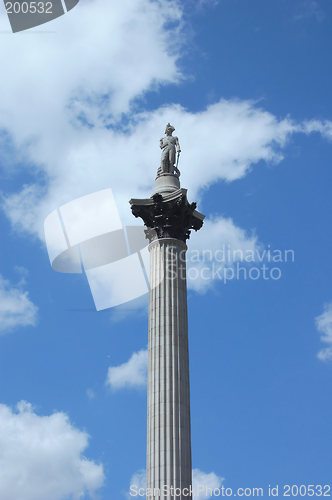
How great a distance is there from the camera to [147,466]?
28.1m

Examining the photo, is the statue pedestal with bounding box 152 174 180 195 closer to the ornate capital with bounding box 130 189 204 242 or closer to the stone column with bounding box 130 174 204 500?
the stone column with bounding box 130 174 204 500

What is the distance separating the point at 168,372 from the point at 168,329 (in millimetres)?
2132

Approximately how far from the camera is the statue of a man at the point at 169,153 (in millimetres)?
36188

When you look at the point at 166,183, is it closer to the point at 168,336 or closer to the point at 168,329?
the point at 168,329

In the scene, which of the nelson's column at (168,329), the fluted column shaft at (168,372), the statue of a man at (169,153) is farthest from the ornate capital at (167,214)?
the statue of a man at (169,153)

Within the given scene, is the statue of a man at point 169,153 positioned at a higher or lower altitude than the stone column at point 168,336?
higher

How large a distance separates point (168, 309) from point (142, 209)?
5685 mm

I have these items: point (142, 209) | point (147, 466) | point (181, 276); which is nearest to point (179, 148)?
point (142, 209)

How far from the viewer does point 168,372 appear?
2967 centimetres

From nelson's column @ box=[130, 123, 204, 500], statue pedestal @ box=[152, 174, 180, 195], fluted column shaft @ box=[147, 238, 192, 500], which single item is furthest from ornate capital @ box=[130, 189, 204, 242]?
A: statue pedestal @ box=[152, 174, 180, 195]

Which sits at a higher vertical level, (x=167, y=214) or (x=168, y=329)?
(x=167, y=214)

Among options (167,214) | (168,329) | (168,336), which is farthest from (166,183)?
(168,336)

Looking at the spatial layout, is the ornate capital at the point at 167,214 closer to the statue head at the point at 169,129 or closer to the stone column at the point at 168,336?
the stone column at the point at 168,336

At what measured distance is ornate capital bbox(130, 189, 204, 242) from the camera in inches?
1320
